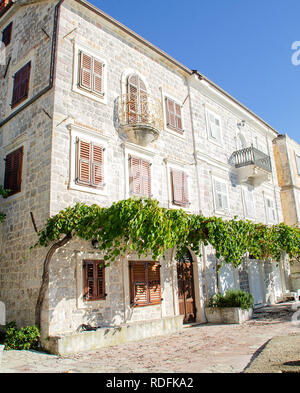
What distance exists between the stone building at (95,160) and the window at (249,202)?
1.46 metres

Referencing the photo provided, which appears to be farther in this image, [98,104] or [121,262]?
[98,104]

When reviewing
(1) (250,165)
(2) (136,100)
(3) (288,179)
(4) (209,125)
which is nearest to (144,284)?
(2) (136,100)

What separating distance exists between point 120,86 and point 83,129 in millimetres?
2723

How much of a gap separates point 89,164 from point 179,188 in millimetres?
4022

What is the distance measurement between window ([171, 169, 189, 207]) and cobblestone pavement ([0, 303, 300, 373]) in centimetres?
451

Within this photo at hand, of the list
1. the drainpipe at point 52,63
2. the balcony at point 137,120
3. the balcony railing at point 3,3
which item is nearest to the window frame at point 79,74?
the drainpipe at point 52,63

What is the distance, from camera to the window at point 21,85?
36.4 ft

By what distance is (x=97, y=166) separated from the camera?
33.1ft

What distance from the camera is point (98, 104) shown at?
1076 centimetres

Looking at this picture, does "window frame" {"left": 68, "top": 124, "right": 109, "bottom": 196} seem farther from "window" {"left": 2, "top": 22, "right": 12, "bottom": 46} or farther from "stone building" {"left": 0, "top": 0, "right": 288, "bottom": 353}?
"window" {"left": 2, "top": 22, "right": 12, "bottom": 46}

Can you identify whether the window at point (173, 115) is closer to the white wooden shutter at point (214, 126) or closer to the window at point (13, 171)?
the white wooden shutter at point (214, 126)
